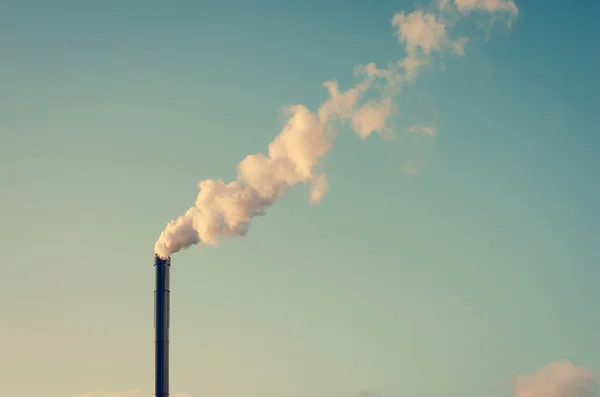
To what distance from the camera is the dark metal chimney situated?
47.9 meters

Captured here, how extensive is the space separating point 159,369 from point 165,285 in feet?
17.3

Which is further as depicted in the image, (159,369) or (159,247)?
(159,247)

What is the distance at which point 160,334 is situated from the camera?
160ft

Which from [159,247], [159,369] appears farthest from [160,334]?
[159,247]

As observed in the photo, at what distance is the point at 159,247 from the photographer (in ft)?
171

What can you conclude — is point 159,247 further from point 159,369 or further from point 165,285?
point 159,369

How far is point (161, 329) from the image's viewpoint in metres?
49.0

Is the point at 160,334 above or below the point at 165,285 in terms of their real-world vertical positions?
below

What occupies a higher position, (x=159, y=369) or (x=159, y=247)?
(x=159, y=247)

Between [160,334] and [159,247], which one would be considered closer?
[160,334]

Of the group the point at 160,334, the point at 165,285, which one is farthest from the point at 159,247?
the point at 160,334

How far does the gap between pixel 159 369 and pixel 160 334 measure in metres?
2.07

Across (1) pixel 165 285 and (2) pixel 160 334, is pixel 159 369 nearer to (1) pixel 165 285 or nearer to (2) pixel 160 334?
(2) pixel 160 334

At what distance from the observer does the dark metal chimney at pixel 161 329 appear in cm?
4788
